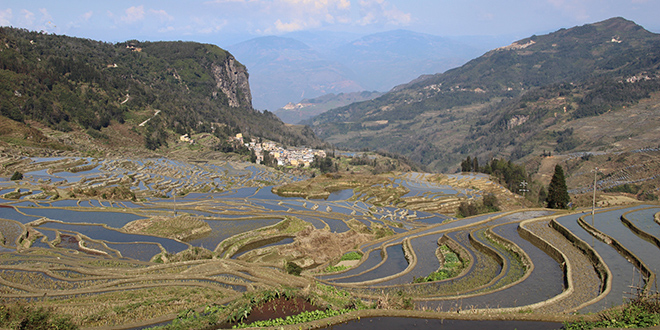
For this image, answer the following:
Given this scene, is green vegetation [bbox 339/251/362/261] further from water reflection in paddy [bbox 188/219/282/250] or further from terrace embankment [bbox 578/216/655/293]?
terrace embankment [bbox 578/216/655/293]

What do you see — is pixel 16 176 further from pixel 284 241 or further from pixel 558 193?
pixel 558 193

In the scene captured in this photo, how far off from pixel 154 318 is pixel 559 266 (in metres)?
21.4

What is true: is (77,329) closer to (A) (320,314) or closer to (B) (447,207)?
(A) (320,314)

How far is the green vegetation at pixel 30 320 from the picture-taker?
38.0ft

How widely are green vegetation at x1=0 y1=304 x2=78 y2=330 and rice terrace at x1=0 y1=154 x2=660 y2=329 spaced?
0.93 metres

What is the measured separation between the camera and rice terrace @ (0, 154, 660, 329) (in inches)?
565

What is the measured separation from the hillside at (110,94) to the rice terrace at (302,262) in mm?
51039

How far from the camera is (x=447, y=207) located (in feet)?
175

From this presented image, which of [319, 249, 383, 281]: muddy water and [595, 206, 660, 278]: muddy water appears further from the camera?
[319, 249, 383, 281]: muddy water

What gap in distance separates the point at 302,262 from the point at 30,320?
17.0 m

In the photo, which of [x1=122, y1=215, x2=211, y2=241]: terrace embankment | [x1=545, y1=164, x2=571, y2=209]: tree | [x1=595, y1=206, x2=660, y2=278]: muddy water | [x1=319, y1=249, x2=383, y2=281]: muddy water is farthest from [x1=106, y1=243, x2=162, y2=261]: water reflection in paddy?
[x1=545, y1=164, x2=571, y2=209]: tree

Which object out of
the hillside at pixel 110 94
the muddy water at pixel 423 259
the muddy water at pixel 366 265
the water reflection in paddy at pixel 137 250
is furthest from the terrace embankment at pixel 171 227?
the hillside at pixel 110 94

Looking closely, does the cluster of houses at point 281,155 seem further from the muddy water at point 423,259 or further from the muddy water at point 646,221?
the muddy water at point 646,221

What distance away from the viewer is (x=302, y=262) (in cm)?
2700
